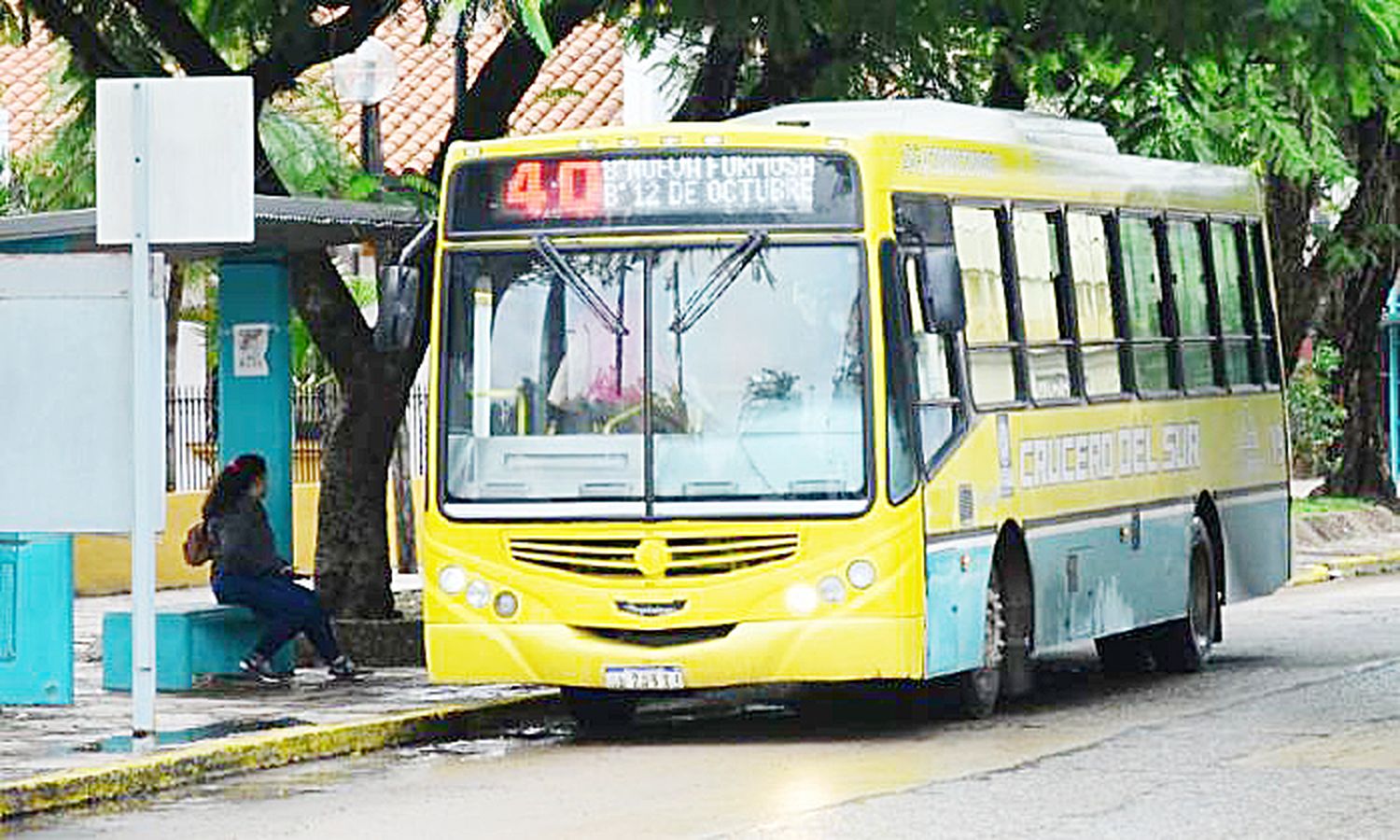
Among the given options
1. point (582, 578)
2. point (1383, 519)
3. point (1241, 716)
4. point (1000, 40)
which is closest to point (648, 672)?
point (582, 578)

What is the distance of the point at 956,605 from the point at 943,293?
153cm

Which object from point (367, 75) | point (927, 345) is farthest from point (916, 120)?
point (367, 75)

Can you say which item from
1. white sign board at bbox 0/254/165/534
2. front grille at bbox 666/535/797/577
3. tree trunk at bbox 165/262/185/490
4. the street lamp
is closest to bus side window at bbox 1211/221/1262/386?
front grille at bbox 666/535/797/577

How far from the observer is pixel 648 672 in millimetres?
16156

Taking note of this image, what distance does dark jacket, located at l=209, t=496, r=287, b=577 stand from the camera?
19203 mm

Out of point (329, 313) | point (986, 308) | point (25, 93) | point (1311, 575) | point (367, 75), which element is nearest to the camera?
point (986, 308)

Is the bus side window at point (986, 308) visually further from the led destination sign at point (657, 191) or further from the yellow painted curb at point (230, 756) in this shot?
the yellow painted curb at point (230, 756)

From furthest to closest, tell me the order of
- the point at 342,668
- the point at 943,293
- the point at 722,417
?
the point at 342,668 < the point at 943,293 < the point at 722,417

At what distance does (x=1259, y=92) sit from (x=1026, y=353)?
34.8 ft

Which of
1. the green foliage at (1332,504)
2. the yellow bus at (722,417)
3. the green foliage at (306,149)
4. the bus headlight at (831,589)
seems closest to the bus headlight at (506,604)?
the yellow bus at (722,417)

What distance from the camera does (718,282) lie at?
16438 mm

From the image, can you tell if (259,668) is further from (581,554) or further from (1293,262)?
(1293,262)

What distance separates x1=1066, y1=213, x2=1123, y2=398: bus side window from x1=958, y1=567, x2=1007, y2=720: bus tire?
5.93ft

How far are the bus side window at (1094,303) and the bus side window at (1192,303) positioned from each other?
1.30m
